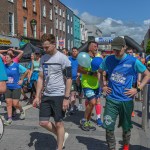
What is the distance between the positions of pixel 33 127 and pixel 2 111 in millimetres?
2270

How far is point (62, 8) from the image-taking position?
50469mm

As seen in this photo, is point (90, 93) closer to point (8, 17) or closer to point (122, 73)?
point (122, 73)

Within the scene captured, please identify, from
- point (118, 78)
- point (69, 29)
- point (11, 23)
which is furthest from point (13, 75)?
point (69, 29)

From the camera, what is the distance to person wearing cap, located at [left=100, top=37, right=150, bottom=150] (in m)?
4.50

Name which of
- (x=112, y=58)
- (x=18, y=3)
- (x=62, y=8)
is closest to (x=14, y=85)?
(x=112, y=58)

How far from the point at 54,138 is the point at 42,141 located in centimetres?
29

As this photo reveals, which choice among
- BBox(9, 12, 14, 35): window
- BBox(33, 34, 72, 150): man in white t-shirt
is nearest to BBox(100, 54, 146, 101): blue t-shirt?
BBox(33, 34, 72, 150): man in white t-shirt

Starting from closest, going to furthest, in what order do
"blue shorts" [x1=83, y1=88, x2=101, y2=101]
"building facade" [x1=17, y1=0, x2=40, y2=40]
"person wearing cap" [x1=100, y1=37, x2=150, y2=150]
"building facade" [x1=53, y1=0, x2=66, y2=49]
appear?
"person wearing cap" [x1=100, y1=37, x2=150, y2=150] → "blue shorts" [x1=83, y1=88, x2=101, y2=101] → "building facade" [x1=17, y1=0, x2=40, y2=40] → "building facade" [x1=53, y1=0, x2=66, y2=49]

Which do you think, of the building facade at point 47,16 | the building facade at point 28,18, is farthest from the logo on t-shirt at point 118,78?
the building facade at point 47,16

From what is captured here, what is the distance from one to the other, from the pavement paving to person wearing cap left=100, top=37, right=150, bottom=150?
3.02ft

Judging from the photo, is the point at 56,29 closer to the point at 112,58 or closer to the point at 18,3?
the point at 18,3

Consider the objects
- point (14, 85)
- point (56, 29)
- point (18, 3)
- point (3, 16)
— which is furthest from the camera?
point (56, 29)

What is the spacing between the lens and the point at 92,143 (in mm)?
5605

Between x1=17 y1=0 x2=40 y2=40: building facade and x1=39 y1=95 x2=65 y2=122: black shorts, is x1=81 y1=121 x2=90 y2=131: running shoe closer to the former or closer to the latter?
x1=39 y1=95 x2=65 y2=122: black shorts
